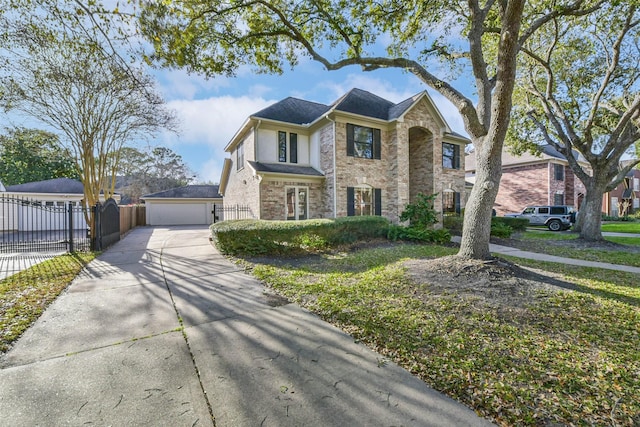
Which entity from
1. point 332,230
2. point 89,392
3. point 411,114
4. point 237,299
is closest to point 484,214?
point 332,230

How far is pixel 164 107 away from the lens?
13.3 metres

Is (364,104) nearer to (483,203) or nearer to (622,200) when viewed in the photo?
(483,203)

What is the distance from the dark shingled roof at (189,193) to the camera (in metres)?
25.0

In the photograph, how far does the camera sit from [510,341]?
3166 millimetres

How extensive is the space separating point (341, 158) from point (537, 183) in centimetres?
2212

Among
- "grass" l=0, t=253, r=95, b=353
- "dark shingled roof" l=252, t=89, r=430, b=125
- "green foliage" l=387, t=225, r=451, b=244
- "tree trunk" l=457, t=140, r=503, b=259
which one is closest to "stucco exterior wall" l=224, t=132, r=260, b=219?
"dark shingled roof" l=252, t=89, r=430, b=125

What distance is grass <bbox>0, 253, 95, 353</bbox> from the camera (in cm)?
357

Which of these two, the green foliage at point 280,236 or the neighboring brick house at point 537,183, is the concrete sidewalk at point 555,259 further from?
the neighboring brick house at point 537,183

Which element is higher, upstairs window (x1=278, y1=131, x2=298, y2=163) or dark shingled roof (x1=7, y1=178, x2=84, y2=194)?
upstairs window (x1=278, y1=131, x2=298, y2=163)

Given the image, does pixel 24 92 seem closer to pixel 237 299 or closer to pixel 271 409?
pixel 237 299

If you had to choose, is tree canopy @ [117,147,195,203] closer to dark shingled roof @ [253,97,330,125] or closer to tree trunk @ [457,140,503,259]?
A: dark shingled roof @ [253,97,330,125]

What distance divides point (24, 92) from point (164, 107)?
506 cm

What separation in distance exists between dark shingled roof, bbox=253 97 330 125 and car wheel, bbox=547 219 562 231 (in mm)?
17325

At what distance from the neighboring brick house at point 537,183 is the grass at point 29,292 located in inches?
1140
